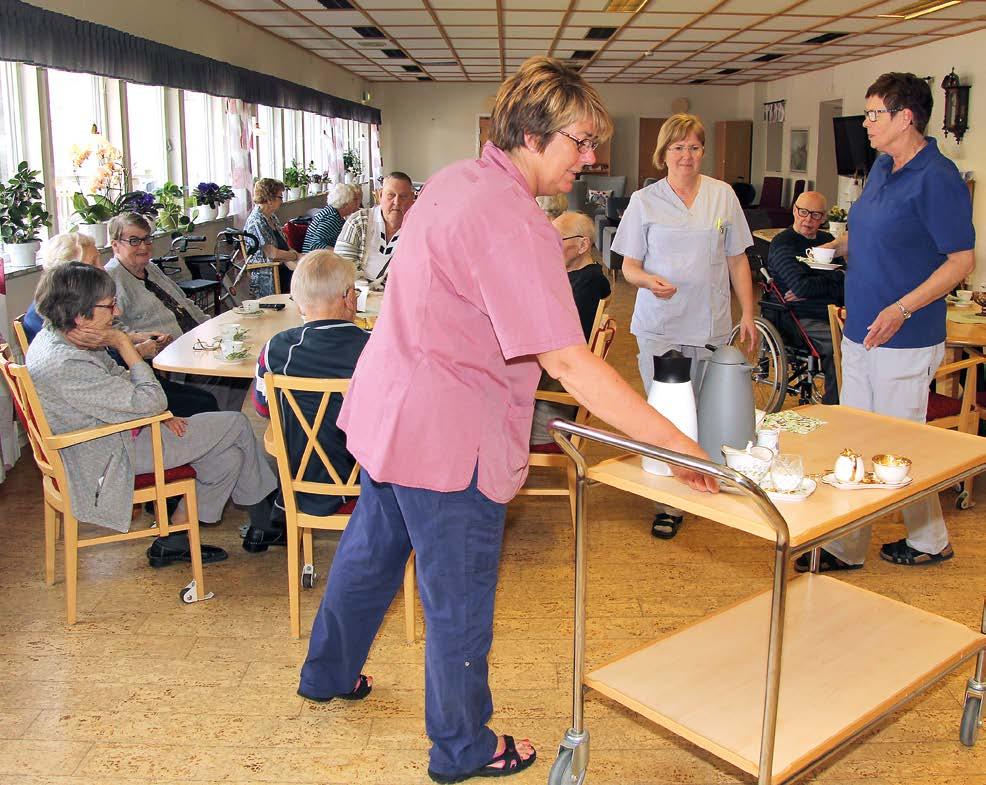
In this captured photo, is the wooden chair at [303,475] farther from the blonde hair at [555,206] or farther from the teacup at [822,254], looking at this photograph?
the teacup at [822,254]

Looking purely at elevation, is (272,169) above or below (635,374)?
above

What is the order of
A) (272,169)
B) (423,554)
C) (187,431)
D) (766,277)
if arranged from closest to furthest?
(423,554), (187,431), (766,277), (272,169)

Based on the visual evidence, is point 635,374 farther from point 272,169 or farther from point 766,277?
point 272,169

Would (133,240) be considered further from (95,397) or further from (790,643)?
(790,643)

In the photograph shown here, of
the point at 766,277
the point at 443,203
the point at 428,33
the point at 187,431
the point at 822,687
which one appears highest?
the point at 428,33

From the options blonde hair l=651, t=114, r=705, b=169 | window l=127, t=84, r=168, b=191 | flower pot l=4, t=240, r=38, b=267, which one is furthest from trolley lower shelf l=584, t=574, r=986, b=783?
window l=127, t=84, r=168, b=191

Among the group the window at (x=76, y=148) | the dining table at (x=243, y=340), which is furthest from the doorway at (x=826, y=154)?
the dining table at (x=243, y=340)

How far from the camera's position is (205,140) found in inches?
362

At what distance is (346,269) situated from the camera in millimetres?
2801

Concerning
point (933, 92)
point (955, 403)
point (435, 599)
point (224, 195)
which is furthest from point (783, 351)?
point (933, 92)

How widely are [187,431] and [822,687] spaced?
6.61 feet

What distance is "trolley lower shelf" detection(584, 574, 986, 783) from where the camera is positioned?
1.79 m

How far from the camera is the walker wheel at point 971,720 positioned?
86.6 inches


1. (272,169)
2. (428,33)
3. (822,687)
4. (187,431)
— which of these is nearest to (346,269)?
(187,431)
